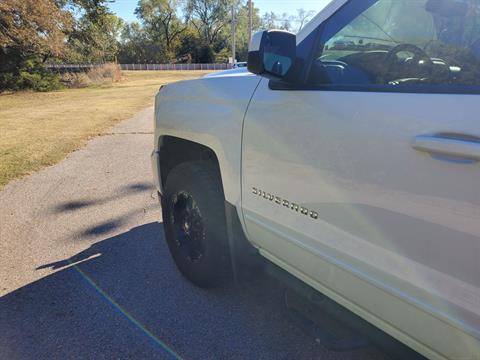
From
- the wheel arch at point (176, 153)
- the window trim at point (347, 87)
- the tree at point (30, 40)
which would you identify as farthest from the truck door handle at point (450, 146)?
the tree at point (30, 40)

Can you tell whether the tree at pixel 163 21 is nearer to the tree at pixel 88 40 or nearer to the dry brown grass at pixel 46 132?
the tree at pixel 88 40

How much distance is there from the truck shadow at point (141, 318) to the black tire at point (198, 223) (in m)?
0.21

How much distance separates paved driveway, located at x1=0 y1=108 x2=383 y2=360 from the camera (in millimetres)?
2477

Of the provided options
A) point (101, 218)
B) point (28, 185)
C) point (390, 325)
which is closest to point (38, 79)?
point (28, 185)

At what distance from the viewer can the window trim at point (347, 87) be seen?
4.39 ft

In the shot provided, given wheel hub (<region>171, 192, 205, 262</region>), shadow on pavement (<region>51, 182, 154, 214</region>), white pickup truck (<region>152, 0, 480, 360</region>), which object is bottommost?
shadow on pavement (<region>51, 182, 154, 214</region>)

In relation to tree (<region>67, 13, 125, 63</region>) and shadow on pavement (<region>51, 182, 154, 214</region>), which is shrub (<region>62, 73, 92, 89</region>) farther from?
shadow on pavement (<region>51, 182, 154, 214</region>)

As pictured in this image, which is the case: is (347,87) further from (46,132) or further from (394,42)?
(46,132)

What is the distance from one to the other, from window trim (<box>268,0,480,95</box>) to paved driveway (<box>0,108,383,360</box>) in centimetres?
155

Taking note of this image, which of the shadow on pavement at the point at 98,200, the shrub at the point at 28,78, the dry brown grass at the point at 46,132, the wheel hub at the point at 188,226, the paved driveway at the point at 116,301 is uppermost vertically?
the wheel hub at the point at 188,226

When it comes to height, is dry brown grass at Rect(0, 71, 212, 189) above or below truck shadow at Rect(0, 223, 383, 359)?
below

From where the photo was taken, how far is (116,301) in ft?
9.65

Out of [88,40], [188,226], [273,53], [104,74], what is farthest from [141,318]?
[88,40]

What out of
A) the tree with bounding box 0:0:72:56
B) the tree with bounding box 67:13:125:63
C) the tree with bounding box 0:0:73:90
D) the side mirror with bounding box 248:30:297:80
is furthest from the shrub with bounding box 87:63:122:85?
the side mirror with bounding box 248:30:297:80
